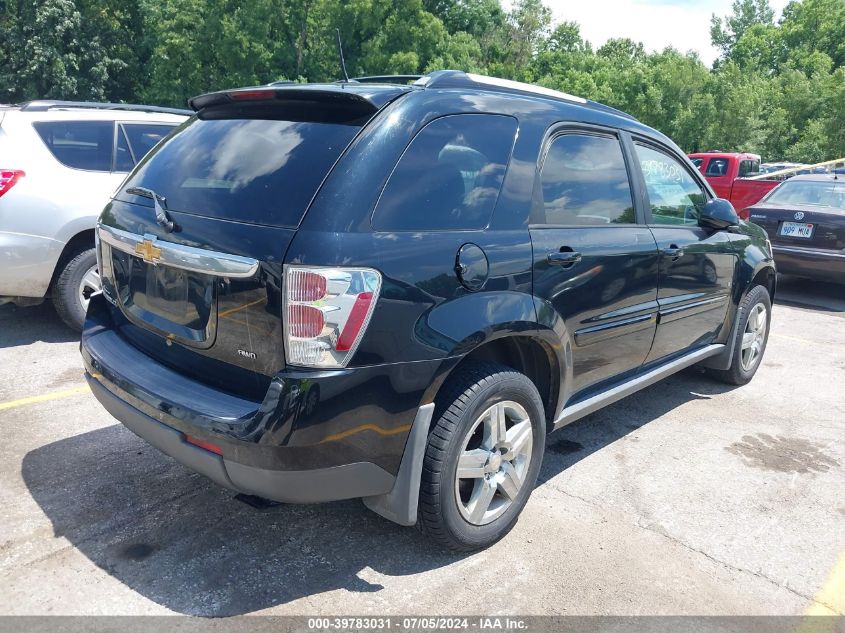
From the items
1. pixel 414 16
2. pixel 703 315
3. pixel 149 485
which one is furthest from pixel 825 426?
pixel 414 16

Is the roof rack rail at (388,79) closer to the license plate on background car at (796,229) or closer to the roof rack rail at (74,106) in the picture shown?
the roof rack rail at (74,106)

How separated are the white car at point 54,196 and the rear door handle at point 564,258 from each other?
3.79 m

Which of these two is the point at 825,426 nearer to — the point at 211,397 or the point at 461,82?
the point at 461,82

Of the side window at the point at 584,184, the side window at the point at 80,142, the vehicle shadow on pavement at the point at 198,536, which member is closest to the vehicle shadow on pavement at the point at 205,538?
the vehicle shadow on pavement at the point at 198,536

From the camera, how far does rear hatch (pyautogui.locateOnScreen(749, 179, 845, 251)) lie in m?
8.57

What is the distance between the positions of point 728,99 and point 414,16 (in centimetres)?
1387

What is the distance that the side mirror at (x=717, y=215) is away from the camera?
14.0 feet

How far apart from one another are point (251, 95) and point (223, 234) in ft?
2.36

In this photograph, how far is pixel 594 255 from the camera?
10.8 feet

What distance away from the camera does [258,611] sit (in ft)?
8.26

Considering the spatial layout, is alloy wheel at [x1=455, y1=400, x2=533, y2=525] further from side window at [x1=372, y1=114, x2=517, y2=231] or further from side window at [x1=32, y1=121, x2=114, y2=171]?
side window at [x1=32, y1=121, x2=114, y2=171]

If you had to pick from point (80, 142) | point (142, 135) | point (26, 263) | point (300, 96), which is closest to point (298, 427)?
point (300, 96)

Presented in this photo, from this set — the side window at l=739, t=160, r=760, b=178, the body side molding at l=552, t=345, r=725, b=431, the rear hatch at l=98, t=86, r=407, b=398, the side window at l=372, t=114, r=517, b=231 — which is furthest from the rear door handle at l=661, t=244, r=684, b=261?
the side window at l=739, t=160, r=760, b=178

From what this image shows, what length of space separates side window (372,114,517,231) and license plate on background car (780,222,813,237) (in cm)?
722
